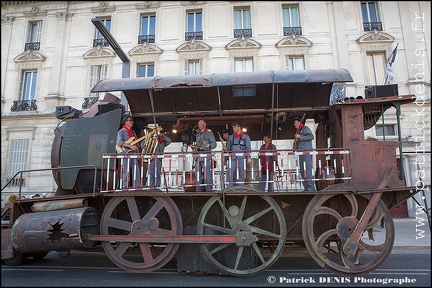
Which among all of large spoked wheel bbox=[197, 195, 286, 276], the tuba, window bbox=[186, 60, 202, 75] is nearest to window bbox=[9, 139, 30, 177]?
window bbox=[186, 60, 202, 75]

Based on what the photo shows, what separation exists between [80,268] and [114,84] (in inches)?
165

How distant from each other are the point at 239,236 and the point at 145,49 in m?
16.3

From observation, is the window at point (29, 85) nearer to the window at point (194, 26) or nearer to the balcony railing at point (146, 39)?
the balcony railing at point (146, 39)

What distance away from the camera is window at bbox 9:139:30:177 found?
19.0 meters

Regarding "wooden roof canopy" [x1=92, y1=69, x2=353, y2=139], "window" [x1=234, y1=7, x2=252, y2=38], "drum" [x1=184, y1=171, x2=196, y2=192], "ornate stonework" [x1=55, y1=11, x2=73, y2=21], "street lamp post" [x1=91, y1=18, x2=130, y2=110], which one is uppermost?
"ornate stonework" [x1=55, y1=11, x2=73, y2=21]

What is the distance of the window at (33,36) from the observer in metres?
20.7

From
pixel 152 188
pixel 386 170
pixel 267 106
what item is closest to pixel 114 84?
pixel 152 188

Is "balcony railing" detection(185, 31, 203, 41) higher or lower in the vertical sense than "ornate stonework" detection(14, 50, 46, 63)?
higher

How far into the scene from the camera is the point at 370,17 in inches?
756

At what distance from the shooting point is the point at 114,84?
21.9ft

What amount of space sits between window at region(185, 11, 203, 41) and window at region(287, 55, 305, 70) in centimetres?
566

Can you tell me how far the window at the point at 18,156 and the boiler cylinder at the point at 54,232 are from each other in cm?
1504

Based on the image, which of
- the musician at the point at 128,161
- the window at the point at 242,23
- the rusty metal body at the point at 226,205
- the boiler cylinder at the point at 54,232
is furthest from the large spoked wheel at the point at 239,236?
the window at the point at 242,23

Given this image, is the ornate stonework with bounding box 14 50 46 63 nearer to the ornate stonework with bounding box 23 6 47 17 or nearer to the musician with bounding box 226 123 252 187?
the ornate stonework with bounding box 23 6 47 17
